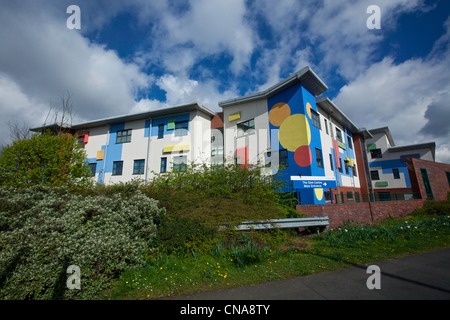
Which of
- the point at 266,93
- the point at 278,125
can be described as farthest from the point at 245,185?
the point at 266,93

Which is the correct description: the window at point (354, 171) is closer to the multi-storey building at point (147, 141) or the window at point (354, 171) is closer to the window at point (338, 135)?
the window at point (338, 135)

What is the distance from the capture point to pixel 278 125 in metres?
17.2

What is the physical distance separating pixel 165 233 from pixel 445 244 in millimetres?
8742

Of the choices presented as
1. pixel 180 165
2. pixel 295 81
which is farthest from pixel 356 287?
pixel 295 81

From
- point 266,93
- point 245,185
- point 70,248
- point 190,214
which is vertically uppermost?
point 266,93

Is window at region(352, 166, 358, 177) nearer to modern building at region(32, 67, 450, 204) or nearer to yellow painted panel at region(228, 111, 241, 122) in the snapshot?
modern building at region(32, 67, 450, 204)

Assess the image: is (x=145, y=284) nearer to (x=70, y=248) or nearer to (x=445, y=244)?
(x=70, y=248)

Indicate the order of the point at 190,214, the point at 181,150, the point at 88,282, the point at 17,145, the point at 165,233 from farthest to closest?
1. the point at 181,150
2. the point at 17,145
3. the point at 190,214
4. the point at 165,233
5. the point at 88,282

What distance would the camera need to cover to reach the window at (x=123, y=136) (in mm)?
21694

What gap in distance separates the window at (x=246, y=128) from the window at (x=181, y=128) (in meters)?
5.13

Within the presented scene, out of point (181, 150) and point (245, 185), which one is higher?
point (181, 150)

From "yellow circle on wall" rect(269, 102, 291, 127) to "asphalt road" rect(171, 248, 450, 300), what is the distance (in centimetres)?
1364

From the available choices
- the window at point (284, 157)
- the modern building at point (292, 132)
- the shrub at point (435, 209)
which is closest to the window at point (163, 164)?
the modern building at point (292, 132)
